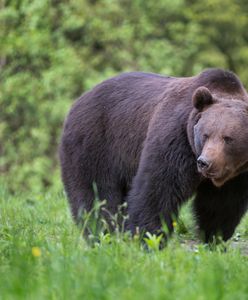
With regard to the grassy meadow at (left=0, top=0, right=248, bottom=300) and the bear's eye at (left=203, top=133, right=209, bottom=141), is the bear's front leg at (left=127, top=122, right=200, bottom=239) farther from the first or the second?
the grassy meadow at (left=0, top=0, right=248, bottom=300)

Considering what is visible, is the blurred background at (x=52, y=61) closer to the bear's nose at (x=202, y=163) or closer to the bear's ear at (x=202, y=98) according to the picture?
the bear's ear at (x=202, y=98)

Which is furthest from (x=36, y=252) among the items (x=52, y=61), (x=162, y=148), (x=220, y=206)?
(x=52, y=61)

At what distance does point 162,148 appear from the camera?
6062mm

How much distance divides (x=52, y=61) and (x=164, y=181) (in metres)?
12.5

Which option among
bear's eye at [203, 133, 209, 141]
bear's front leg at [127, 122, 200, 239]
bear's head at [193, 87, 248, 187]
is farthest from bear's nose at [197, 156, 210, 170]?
bear's front leg at [127, 122, 200, 239]

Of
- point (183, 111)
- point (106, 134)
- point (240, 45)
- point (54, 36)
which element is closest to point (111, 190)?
point (106, 134)

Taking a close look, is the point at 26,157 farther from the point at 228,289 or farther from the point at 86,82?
the point at 228,289

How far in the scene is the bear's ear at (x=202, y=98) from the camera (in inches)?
233

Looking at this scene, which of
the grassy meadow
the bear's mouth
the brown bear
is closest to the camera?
the grassy meadow

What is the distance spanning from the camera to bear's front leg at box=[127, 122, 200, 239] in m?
5.98

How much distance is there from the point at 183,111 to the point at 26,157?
12707 millimetres

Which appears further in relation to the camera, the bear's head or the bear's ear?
the bear's ear

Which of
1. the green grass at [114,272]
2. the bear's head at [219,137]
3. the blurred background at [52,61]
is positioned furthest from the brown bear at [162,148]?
the blurred background at [52,61]

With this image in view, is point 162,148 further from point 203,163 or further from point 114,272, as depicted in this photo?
point 114,272
